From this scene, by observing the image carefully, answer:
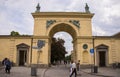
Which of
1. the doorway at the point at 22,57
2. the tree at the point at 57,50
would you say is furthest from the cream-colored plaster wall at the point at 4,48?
the tree at the point at 57,50

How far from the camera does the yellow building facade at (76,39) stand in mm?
44188

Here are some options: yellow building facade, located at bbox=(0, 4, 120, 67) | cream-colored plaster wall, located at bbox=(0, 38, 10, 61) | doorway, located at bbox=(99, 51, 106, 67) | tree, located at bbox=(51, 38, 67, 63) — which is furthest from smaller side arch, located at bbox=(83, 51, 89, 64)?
tree, located at bbox=(51, 38, 67, 63)

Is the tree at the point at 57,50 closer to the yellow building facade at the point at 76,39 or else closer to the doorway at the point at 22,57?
the doorway at the point at 22,57

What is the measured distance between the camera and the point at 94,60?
1625 inches

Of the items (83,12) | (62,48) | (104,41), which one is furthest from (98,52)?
(62,48)

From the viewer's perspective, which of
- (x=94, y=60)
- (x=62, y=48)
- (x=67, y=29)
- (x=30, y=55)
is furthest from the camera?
(x=62, y=48)

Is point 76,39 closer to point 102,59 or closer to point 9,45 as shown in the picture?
point 102,59

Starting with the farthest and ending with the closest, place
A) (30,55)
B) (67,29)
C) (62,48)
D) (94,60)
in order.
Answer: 1. (62,48)
2. (67,29)
3. (30,55)
4. (94,60)

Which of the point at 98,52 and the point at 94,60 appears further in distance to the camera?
the point at 98,52

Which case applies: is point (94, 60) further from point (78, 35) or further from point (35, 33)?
point (35, 33)

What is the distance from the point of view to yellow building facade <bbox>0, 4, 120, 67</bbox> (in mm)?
44188

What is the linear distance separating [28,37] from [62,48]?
1218 inches

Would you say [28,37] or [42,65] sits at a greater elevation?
[28,37]

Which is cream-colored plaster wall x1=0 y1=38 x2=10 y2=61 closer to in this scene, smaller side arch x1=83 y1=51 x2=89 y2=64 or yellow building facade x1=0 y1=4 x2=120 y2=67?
yellow building facade x1=0 y1=4 x2=120 y2=67
